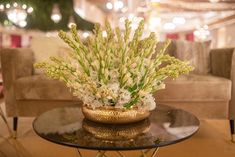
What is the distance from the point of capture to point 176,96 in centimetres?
251

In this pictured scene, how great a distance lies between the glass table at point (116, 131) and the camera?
1097 mm

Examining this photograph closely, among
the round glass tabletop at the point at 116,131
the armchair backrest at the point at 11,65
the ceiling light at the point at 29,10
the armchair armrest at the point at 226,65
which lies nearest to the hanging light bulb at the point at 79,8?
the ceiling light at the point at 29,10

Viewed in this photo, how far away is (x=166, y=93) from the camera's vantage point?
2.51 meters

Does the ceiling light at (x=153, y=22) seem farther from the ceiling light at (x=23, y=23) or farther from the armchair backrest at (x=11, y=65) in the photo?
the armchair backrest at (x=11, y=65)

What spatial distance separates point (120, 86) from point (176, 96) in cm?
135

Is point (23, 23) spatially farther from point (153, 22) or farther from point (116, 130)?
point (153, 22)

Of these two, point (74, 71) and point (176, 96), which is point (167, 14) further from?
point (74, 71)

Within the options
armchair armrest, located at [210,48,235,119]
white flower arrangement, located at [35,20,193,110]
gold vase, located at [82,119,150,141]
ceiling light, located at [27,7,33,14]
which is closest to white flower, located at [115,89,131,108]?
white flower arrangement, located at [35,20,193,110]

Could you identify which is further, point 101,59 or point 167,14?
point 167,14

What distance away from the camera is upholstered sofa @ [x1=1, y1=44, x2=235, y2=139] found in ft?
8.17

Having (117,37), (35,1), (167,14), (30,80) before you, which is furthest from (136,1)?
(117,37)

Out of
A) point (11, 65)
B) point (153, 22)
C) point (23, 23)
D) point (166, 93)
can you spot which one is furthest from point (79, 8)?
point (166, 93)

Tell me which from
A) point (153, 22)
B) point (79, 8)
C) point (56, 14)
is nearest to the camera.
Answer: point (56, 14)

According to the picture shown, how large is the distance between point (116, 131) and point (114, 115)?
0.07m
